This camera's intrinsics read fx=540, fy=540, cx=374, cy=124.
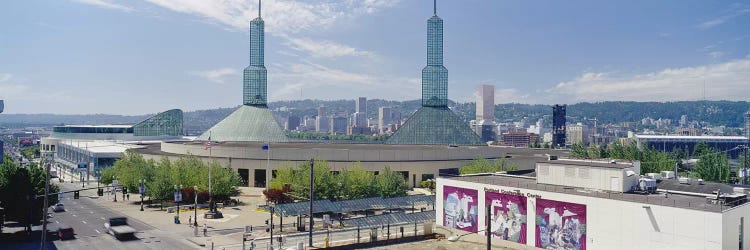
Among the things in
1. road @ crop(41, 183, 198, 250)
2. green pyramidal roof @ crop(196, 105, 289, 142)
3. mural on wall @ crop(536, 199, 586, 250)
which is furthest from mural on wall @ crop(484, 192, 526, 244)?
green pyramidal roof @ crop(196, 105, 289, 142)

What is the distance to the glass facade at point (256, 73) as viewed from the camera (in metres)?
149

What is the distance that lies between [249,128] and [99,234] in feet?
296

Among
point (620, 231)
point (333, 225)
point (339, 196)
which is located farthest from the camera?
point (339, 196)

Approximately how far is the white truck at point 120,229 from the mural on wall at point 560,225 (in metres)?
34.1

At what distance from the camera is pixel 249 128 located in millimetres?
138875

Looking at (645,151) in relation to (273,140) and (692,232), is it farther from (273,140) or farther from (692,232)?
(273,140)

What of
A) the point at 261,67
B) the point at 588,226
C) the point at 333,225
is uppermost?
the point at 261,67

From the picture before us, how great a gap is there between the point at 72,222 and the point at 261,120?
8746cm

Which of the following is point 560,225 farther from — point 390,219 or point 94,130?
point 94,130

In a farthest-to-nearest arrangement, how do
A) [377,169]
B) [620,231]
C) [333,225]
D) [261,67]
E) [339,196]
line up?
[261,67], [377,169], [339,196], [333,225], [620,231]

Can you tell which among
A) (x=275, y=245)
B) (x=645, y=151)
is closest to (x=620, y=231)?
(x=275, y=245)

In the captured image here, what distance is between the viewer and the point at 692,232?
31.9 metres

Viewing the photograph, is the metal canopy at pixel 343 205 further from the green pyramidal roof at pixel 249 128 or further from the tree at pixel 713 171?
the green pyramidal roof at pixel 249 128

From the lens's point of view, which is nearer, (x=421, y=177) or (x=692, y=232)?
(x=692, y=232)
